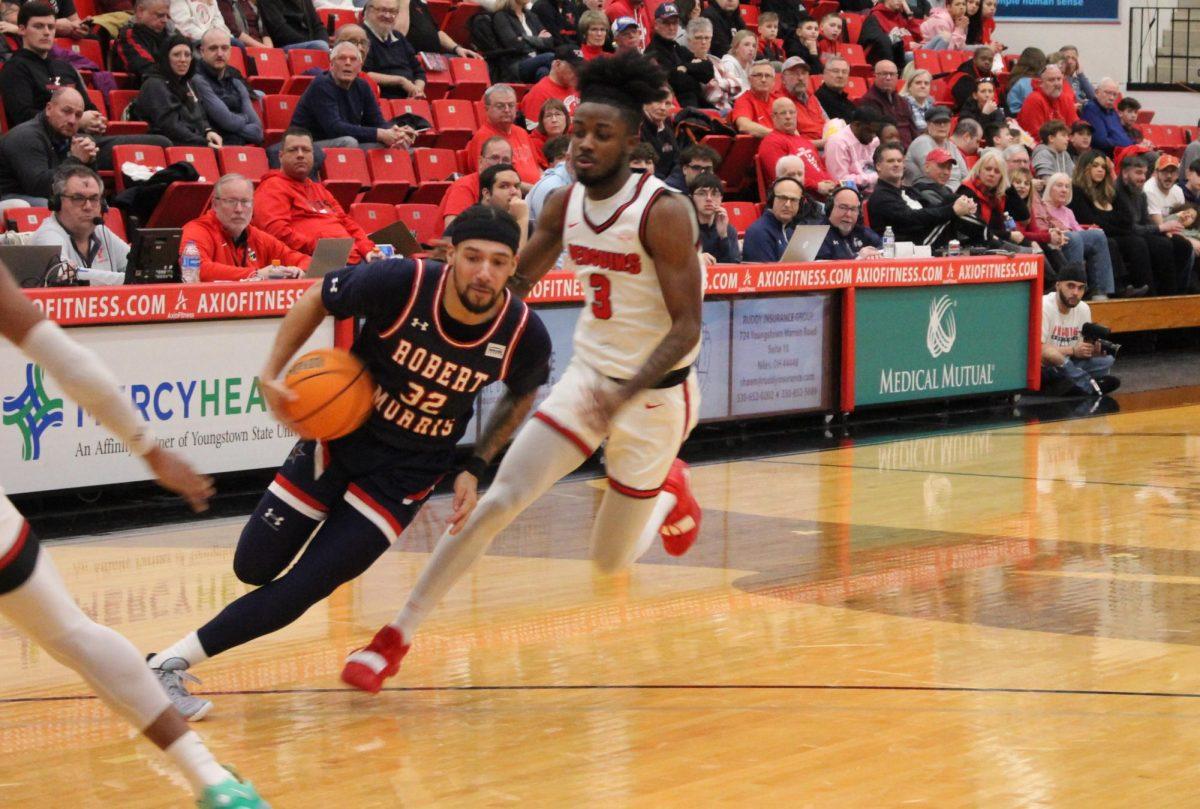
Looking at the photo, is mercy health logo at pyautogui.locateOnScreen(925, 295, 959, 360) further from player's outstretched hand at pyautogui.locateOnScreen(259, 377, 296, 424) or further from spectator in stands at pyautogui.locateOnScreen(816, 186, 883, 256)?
player's outstretched hand at pyautogui.locateOnScreen(259, 377, 296, 424)

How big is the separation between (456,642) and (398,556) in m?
1.64

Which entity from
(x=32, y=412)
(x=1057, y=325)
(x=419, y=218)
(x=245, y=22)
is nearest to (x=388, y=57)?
(x=245, y=22)

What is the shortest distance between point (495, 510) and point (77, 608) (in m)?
1.91

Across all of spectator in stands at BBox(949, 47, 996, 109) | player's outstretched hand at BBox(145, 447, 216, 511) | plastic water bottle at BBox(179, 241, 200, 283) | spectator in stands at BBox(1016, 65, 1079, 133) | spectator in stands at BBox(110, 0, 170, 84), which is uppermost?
spectator in stands at BBox(110, 0, 170, 84)

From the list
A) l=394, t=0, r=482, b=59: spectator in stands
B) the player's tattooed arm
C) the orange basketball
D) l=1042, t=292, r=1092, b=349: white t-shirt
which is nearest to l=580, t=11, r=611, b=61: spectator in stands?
l=394, t=0, r=482, b=59: spectator in stands

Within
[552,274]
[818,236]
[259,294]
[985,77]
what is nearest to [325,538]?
[259,294]

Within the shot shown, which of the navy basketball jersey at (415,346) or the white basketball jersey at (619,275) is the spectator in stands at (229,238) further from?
the navy basketball jersey at (415,346)

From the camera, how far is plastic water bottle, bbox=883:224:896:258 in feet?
40.5

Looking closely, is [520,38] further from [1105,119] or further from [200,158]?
[1105,119]

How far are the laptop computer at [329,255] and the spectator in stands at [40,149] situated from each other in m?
2.06

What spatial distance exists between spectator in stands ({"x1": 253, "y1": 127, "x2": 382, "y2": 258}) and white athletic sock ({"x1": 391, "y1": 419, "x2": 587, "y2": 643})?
17.2 ft

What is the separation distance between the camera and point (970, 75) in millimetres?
18344

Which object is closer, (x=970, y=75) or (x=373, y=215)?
(x=373, y=215)

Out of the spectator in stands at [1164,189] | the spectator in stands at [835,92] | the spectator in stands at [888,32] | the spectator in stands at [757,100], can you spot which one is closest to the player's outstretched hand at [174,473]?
the spectator in stands at [757,100]
